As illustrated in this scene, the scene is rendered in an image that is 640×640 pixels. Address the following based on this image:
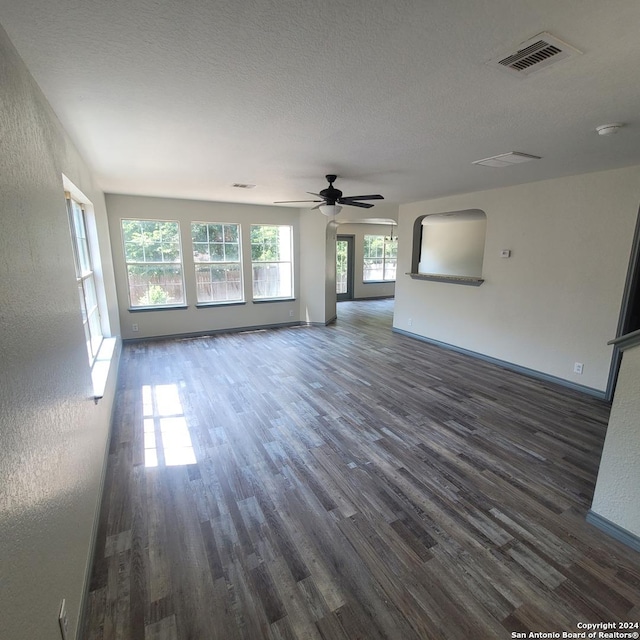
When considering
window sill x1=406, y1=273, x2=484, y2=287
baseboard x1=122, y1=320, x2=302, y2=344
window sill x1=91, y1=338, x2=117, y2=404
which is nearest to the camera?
window sill x1=91, y1=338, x2=117, y2=404

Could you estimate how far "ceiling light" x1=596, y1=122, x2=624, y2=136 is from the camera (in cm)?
226

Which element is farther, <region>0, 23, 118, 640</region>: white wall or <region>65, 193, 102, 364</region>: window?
<region>65, 193, 102, 364</region>: window

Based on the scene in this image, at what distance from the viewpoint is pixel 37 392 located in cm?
120

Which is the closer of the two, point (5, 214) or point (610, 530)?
point (5, 214)

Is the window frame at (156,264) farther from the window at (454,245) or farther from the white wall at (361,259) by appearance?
the white wall at (361,259)

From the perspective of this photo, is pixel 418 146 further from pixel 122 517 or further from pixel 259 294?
pixel 259 294

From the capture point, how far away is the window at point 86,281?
2967 millimetres

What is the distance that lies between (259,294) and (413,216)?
3.40 metres

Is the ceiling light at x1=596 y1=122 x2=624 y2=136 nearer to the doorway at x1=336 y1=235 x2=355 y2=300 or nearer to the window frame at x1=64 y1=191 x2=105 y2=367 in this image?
the window frame at x1=64 y1=191 x2=105 y2=367

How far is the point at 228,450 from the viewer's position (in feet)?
9.09

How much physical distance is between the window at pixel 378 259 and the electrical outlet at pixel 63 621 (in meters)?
10.2

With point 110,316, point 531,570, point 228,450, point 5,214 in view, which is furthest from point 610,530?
point 110,316

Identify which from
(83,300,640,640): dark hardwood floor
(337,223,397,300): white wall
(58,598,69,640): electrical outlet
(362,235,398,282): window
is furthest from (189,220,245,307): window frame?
(58,598,69,640): electrical outlet

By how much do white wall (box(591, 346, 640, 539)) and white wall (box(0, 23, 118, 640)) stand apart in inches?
107
